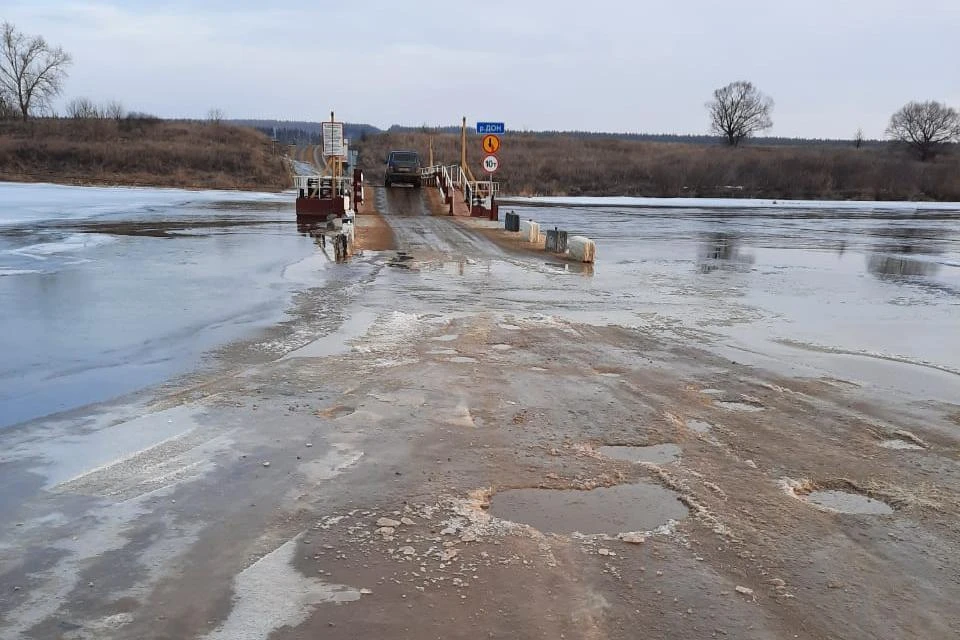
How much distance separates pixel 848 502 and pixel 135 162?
6528 cm

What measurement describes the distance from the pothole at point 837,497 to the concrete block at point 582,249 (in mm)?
11947

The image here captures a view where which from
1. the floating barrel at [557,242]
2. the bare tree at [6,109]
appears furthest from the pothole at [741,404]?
the bare tree at [6,109]

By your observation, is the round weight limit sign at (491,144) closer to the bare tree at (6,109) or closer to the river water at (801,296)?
the river water at (801,296)

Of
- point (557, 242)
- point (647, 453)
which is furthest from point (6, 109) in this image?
point (647, 453)

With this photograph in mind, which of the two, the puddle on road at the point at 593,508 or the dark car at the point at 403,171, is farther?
the dark car at the point at 403,171

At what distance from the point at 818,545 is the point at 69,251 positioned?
1655cm

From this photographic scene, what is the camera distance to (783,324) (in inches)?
423

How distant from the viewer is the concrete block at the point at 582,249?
1681 cm

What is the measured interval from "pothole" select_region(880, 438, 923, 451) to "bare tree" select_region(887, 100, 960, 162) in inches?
4387

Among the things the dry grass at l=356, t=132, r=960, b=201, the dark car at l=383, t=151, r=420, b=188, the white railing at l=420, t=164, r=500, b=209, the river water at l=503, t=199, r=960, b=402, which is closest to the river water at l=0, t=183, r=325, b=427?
the river water at l=503, t=199, r=960, b=402

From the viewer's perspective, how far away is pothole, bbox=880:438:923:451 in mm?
5820

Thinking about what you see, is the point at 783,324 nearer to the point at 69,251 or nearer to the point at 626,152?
the point at 69,251

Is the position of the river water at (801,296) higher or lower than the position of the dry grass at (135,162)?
lower

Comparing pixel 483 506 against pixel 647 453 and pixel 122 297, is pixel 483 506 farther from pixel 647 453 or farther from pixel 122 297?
pixel 122 297
